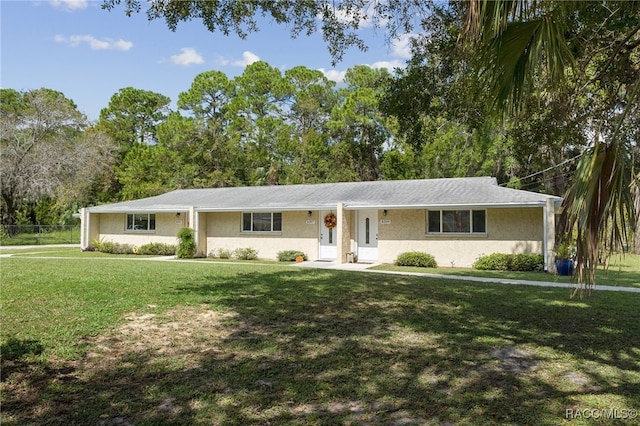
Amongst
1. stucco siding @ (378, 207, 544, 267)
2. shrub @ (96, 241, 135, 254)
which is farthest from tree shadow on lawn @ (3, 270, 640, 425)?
shrub @ (96, 241, 135, 254)

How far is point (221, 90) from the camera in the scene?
1666 inches

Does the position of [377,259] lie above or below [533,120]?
below

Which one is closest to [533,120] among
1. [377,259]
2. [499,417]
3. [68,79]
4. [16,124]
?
[499,417]

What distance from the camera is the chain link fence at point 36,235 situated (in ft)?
96.1

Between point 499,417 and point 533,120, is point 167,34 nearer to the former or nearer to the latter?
point 533,120

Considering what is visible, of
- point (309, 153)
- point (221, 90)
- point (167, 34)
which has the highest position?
point (221, 90)

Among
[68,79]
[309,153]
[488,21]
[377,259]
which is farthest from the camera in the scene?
[309,153]

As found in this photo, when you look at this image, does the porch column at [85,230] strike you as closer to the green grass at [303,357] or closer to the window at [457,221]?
the green grass at [303,357]

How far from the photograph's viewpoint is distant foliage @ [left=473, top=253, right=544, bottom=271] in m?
16.0

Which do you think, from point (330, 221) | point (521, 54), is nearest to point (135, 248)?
point (330, 221)

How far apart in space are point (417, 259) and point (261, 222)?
303 inches

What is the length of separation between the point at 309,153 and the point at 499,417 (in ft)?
109

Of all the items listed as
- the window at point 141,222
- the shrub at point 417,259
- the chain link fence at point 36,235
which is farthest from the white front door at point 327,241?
the chain link fence at point 36,235

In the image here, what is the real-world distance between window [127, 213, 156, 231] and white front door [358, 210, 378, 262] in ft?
37.6
